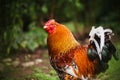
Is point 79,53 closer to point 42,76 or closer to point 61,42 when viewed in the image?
point 61,42

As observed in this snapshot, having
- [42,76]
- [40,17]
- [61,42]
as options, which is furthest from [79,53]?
[40,17]

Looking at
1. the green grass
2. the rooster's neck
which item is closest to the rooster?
the rooster's neck

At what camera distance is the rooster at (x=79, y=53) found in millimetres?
6223

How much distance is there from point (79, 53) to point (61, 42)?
0.36m

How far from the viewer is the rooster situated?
6.22 meters

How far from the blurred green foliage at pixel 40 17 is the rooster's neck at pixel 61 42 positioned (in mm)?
2788

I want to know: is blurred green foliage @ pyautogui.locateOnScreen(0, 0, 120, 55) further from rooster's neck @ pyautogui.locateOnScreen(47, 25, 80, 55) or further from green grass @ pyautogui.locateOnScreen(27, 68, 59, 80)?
rooster's neck @ pyautogui.locateOnScreen(47, 25, 80, 55)

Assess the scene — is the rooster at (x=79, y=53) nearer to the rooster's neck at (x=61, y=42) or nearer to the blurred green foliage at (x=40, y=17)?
Answer: the rooster's neck at (x=61, y=42)

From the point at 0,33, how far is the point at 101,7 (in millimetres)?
4207

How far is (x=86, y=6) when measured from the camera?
11.7 m

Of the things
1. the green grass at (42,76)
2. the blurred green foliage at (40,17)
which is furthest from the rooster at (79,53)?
the blurred green foliage at (40,17)

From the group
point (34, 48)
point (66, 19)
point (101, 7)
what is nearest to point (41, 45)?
point (34, 48)

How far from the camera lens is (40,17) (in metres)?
10.7

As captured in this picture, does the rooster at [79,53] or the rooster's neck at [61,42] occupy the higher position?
the rooster's neck at [61,42]
